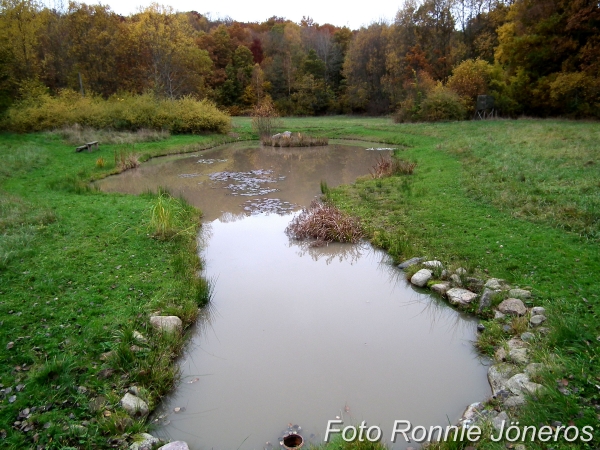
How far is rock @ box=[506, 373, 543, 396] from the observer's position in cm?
422

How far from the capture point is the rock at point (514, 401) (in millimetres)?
4184

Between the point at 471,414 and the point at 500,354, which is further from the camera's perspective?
the point at 500,354

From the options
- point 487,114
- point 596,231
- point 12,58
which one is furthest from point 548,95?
point 12,58

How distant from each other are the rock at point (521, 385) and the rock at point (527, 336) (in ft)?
2.39

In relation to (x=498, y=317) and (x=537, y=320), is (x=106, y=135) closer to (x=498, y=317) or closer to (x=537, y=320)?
(x=498, y=317)

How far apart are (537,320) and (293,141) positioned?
22.2m

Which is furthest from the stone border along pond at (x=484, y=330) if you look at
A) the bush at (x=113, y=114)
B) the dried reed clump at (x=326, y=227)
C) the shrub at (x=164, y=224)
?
the bush at (x=113, y=114)

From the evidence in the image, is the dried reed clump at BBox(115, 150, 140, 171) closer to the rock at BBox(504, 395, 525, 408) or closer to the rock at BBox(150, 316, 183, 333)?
the rock at BBox(150, 316, 183, 333)

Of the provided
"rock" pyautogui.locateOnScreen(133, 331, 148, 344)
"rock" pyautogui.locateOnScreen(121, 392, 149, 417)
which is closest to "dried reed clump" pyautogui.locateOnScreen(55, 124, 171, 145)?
"rock" pyautogui.locateOnScreen(133, 331, 148, 344)

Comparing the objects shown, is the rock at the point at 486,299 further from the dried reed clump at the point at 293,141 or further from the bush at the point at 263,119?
the bush at the point at 263,119

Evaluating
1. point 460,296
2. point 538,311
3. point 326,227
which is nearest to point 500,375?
point 538,311

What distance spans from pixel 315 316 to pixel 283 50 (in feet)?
176

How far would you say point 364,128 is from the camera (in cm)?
3119

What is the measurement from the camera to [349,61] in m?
45.8
